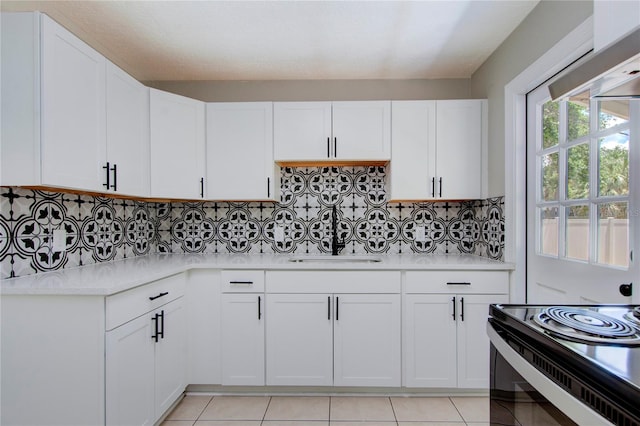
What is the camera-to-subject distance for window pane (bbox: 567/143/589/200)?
1.58 meters

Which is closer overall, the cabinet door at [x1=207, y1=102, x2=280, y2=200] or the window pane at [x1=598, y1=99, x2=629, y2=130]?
the window pane at [x1=598, y1=99, x2=629, y2=130]

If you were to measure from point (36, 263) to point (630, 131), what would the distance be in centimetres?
286

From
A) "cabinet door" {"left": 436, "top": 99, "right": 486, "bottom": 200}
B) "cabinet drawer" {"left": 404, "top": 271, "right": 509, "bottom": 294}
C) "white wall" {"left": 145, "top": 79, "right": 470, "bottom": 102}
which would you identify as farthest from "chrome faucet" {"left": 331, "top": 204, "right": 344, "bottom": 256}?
"white wall" {"left": 145, "top": 79, "right": 470, "bottom": 102}

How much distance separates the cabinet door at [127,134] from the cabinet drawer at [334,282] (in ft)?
3.46

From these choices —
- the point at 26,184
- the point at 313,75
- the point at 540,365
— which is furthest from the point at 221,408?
the point at 313,75

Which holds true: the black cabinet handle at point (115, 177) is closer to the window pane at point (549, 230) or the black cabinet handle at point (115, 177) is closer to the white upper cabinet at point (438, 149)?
the white upper cabinet at point (438, 149)

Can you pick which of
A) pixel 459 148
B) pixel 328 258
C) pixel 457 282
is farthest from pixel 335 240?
pixel 459 148

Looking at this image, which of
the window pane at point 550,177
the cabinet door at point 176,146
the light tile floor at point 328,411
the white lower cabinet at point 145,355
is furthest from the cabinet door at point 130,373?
the window pane at point 550,177

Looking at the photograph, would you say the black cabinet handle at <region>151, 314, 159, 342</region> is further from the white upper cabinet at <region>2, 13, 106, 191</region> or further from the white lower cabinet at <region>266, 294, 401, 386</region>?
the white upper cabinet at <region>2, 13, 106, 191</region>

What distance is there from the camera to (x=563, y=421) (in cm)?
66

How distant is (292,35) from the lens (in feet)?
6.90

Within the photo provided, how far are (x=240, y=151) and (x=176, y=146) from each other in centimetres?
45

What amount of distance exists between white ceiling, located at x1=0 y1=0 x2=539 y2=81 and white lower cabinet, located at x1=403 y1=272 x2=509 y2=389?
1.54 m

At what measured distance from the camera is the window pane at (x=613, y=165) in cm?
137
